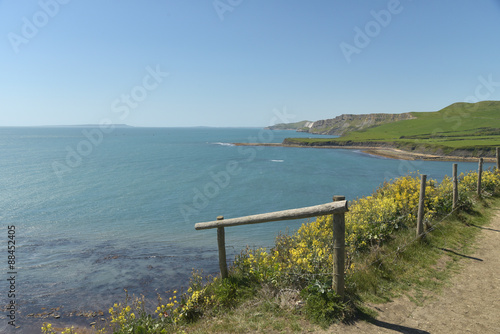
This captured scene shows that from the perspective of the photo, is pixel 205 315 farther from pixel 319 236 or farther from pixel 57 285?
pixel 57 285

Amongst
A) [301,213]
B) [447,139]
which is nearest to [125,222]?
[301,213]

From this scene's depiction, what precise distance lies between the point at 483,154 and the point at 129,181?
79886 millimetres

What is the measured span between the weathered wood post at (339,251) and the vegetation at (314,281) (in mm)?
228

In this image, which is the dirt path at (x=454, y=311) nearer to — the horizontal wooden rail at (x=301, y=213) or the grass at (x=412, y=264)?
the grass at (x=412, y=264)

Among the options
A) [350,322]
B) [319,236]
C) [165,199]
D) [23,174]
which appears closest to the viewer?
[350,322]

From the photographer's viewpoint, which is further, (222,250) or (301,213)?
(222,250)

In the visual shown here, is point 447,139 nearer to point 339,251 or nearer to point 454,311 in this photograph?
point 454,311

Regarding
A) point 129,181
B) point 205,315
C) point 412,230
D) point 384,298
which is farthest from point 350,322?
point 129,181

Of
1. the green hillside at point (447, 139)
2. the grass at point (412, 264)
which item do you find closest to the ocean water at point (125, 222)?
the grass at point (412, 264)

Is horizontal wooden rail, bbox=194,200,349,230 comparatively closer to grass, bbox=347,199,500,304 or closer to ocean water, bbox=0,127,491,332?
grass, bbox=347,199,500,304

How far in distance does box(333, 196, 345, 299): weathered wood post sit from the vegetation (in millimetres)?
228

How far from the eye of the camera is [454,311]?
19.4 ft

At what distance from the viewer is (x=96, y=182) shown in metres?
42.6

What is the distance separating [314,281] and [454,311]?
111 inches
